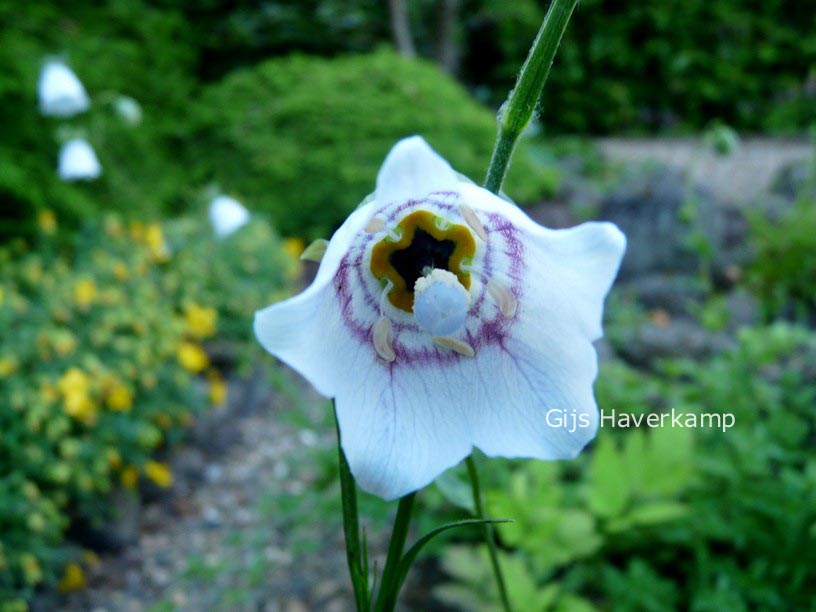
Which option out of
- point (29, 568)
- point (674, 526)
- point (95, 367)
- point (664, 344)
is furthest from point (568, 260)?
point (664, 344)

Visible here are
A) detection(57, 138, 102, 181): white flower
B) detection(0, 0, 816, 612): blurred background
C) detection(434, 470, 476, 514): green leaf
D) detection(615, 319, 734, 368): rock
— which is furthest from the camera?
detection(57, 138, 102, 181): white flower

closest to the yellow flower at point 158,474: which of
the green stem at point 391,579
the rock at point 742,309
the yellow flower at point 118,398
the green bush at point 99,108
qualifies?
the yellow flower at point 118,398

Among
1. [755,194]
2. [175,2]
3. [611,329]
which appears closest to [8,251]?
[611,329]

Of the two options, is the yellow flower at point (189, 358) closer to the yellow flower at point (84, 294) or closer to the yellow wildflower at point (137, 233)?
the yellow flower at point (84, 294)

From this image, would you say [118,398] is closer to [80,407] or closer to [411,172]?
[80,407]

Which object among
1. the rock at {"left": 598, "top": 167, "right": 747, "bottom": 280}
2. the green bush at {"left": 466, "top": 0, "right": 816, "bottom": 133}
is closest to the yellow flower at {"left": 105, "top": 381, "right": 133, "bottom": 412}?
the rock at {"left": 598, "top": 167, "right": 747, "bottom": 280}

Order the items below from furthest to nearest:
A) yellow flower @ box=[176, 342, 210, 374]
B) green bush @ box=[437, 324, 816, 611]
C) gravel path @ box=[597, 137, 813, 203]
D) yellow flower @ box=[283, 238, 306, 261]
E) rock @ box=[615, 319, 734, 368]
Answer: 1. gravel path @ box=[597, 137, 813, 203]
2. yellow flower @ box=[283, 238, 306, 261]
3. rock @ box=[615, 319, 734, 368]
4. yellow flower @ box=[176, 342, 210, 374]
5. green bush @ box=[437, 324, 816, 611]

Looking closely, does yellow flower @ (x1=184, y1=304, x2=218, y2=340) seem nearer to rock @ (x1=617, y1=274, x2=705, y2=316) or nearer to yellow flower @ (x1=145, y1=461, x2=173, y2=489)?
yellow flower @ (x1=145, y1=461, x2=173, y2=489)

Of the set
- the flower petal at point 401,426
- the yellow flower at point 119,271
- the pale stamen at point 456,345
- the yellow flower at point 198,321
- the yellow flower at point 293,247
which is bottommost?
the yellow flower at point 293,247
